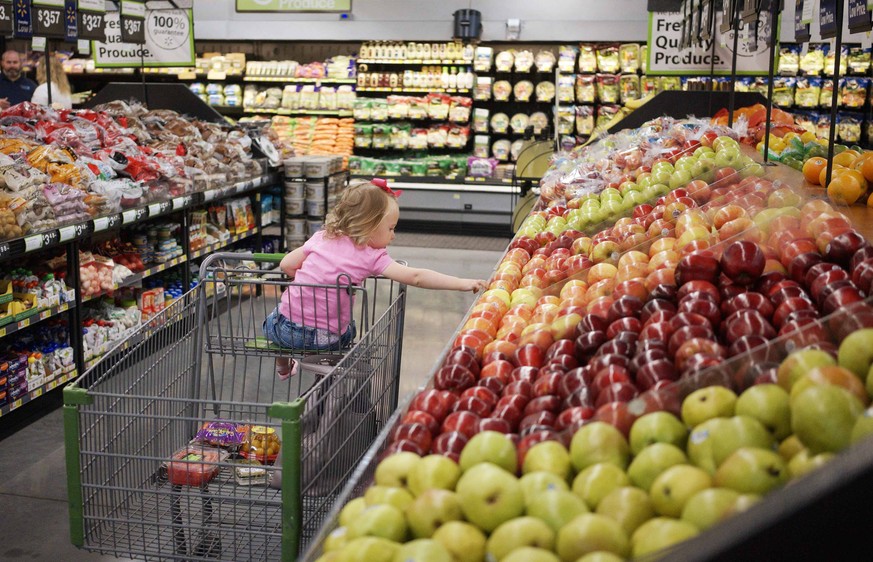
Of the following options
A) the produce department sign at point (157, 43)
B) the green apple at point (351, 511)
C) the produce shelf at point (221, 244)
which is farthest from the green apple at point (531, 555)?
the produce department sign at point (157, 43)

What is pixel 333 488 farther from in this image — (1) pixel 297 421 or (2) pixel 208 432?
(2) pixel 208 432

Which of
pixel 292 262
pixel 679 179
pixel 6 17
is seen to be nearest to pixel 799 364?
pixel 292 262

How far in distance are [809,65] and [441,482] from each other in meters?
9.60

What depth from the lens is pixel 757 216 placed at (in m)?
2.54

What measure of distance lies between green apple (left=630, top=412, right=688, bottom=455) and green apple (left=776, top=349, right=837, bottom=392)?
0.17m

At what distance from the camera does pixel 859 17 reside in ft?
12.5

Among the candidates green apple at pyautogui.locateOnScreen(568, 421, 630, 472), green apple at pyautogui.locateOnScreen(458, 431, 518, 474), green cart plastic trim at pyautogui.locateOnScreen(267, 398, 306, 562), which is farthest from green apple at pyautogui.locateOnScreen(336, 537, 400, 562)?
green cart plastic trim at pyautogui.locateOnScreen(267, 398, 306, 562)

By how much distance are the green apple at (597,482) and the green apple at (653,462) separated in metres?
0.02

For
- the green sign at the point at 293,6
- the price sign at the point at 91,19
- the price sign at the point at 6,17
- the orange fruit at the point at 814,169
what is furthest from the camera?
the green sign at the point at 293,6

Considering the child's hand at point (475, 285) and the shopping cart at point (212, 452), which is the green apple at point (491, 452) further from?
the child's hand at point (475, 285)

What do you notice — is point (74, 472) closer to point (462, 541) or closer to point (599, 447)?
point (462, 541)

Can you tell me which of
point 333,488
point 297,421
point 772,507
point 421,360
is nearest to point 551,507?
point 772,507

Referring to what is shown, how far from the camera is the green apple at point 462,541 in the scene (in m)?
1.32

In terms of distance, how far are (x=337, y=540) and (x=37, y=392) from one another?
3.49m
